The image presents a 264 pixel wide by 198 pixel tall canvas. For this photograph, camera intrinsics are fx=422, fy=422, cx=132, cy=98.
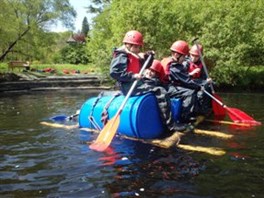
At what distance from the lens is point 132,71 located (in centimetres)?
880

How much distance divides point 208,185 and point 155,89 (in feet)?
10.6

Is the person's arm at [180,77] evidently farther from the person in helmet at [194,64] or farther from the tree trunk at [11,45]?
the tree trunk at [11,45]

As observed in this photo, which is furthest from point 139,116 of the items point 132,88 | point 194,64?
point 194,64

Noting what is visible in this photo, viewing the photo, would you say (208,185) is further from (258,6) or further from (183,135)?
(258,6)

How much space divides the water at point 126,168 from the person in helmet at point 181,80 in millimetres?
926

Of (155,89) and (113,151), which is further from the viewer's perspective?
(155,89)

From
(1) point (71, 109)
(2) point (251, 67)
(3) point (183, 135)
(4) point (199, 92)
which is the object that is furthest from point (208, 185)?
(2) point (251, 67)

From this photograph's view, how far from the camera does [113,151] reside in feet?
26.4

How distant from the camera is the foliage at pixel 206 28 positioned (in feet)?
78.1

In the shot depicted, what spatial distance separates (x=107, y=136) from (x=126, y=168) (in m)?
1.04

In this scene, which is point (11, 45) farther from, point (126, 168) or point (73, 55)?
point (126, 168)

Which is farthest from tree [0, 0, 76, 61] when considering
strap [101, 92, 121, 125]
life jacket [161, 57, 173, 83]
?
strap [101, 92, 121, 125]

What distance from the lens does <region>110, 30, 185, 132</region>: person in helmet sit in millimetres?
8586

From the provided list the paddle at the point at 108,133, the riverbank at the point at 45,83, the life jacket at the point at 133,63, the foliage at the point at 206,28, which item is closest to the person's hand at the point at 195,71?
the life jacket at the point at 133,63
